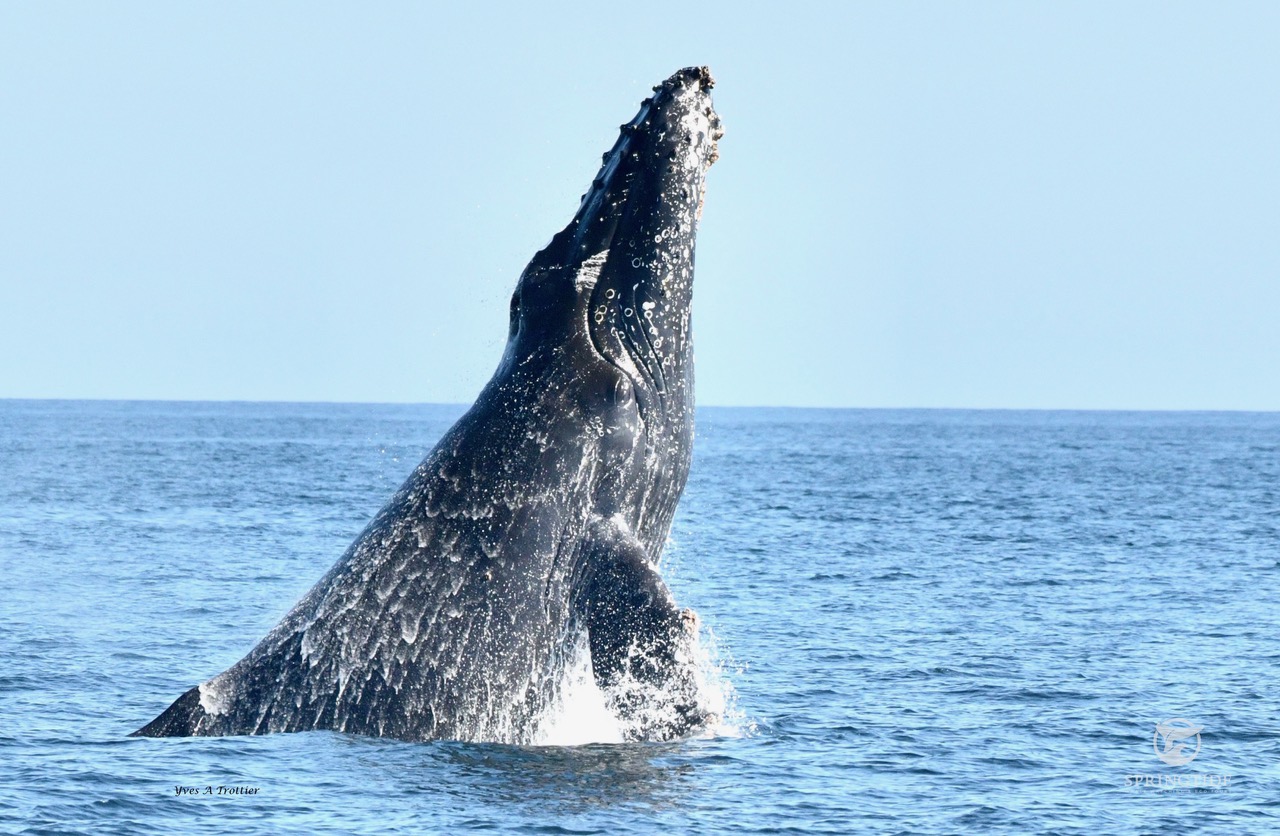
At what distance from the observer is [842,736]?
14.7 meters

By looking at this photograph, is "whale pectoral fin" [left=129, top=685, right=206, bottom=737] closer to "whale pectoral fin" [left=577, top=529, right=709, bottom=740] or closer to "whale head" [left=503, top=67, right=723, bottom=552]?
"whale pectoral fin" [left=577, top=529, right=709, bottom=740]

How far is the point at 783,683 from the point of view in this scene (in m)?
17.7

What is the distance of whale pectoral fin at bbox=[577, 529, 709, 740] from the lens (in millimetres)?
10383

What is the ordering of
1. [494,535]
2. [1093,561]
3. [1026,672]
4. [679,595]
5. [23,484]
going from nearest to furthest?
[494,535], [1026,672], [679,595], [1093,561], [23,484]

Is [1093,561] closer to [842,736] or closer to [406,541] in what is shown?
[842,736]

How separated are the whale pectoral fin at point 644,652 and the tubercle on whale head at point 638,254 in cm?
164

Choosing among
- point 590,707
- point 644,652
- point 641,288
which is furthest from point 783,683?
point 644,652

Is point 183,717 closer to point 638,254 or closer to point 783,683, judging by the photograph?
point 638,254

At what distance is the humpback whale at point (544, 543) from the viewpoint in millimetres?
10789

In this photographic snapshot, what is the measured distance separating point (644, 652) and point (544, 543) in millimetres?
1152

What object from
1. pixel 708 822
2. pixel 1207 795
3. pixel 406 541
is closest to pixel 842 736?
pixel 1207 795

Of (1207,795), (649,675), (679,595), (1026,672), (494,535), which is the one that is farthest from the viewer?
(679,595)

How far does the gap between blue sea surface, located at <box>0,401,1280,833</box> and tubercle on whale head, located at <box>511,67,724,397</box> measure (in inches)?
109

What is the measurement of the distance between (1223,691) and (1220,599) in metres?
10.1
